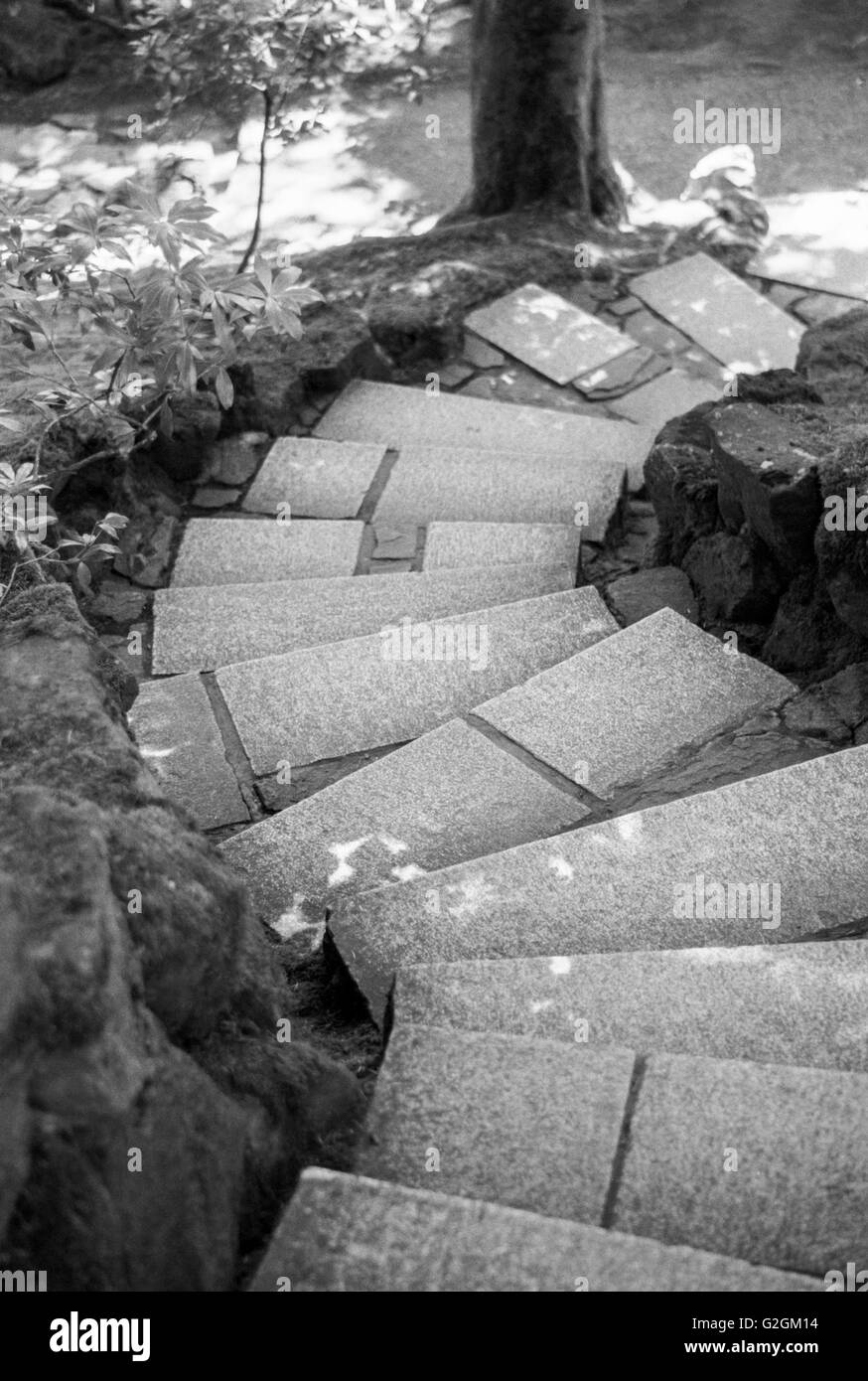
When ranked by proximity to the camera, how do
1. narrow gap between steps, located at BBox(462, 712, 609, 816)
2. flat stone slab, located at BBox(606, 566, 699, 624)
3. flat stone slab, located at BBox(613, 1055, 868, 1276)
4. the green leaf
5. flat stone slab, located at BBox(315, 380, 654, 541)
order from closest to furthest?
flat stone slab, located at BBox(613, 1055, 868, 1276) → narrow gap between steps, located at BBox(462, 712, 609, 816) → the green leaf → flat stone slab, located at BBox(606, 566, 699, 624) → flat stone slab, located at BBox(315, 380, 654, 541)

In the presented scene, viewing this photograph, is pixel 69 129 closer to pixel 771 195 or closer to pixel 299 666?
pixel 771 195

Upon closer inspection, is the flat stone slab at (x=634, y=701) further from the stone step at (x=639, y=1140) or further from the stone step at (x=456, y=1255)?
the stone step at (x=456, y=1255)

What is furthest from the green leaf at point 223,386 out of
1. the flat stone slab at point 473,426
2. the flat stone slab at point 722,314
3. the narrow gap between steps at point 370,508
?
the flat stone slab at point 722,314

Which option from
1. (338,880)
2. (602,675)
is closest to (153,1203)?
(338,880)

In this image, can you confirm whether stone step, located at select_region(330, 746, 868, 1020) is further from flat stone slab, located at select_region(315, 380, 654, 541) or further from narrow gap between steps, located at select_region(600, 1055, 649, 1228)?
flat stone slab, located at select_region(315, 380, 654, 541)

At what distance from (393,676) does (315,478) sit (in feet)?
5.08

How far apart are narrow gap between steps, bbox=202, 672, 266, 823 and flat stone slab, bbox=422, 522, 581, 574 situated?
110 centimetres

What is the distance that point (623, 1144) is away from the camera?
6.32 ft

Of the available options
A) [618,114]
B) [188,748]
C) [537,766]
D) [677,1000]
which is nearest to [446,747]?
[537,766]

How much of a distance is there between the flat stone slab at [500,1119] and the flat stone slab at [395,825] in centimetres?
83

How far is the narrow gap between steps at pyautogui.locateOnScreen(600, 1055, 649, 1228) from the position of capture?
1.86 m

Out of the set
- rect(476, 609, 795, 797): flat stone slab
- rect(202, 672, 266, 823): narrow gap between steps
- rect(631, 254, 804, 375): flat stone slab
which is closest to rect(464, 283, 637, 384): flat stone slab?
rect(631, 254, 804, 375): flat stone slab

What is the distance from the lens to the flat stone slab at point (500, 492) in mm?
4699
